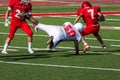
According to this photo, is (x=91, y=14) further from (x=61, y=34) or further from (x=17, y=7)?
(x=17, y=7)

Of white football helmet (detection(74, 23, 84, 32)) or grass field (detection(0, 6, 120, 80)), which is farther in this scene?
white football helmet (detection(74, 23, 84, 32))

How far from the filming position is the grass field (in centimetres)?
1130

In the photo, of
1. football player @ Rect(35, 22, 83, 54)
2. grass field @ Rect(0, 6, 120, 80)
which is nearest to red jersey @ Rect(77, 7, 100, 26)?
grass field @ Rect(0, 6, 120, 80)

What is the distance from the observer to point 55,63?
13047 mm

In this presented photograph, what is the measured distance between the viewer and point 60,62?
1322cm

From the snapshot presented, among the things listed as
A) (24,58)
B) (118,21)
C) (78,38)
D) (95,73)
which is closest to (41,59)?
(24,58)

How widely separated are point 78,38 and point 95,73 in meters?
3.17

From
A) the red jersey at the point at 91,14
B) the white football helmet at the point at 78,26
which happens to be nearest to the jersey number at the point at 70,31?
the white football helmet at the point at 78,26

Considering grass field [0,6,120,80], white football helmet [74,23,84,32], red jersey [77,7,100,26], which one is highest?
red jersey [77,7,100,26]

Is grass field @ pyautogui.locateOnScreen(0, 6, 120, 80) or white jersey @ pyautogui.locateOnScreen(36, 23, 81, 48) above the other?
white jersey @ pyautogui.locateOnScreen(36, 23, 81, 48)

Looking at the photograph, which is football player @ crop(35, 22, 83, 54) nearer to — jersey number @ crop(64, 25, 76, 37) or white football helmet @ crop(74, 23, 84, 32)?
jersey number @ crop(64, 25, 76, 37)

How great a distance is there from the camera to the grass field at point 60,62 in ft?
37.1

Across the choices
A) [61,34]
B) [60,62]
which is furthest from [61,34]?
[60,62]

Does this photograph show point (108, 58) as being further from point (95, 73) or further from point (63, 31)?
point (95, 73)
